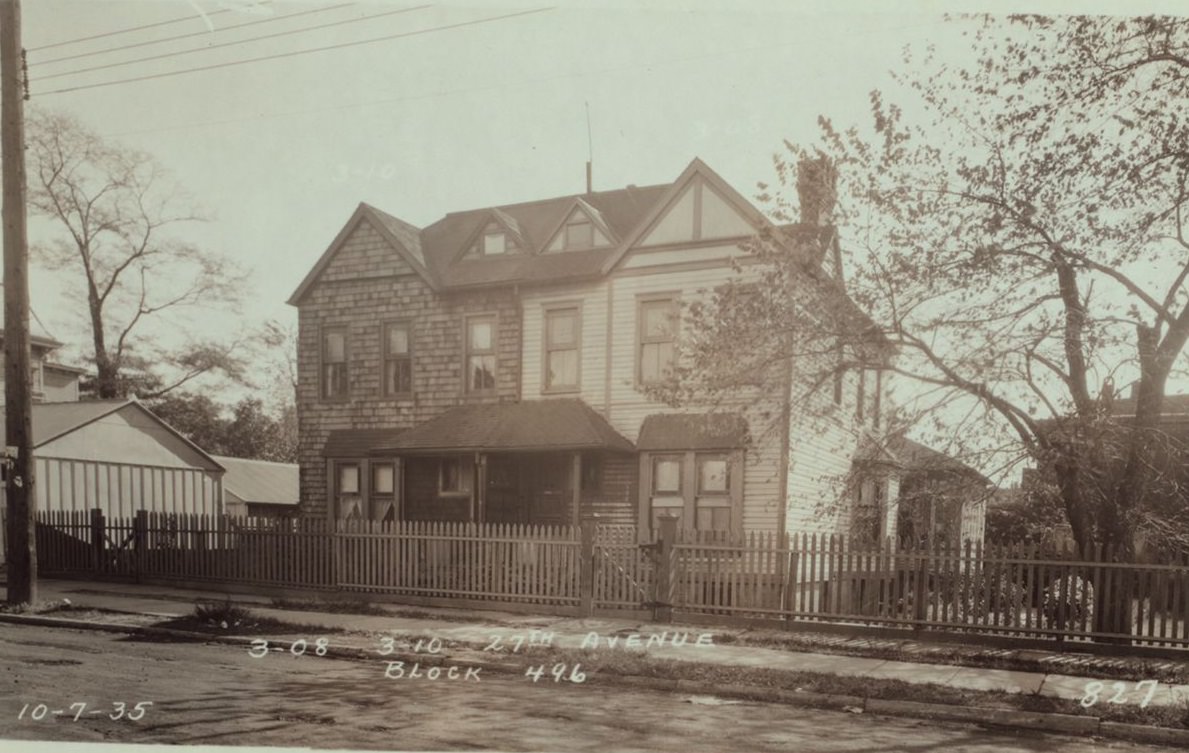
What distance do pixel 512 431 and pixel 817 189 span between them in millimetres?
7630

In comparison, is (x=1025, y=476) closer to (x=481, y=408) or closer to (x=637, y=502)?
(x=637, y=502)

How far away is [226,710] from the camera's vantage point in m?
6.05

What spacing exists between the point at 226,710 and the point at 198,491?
1020 centimetres

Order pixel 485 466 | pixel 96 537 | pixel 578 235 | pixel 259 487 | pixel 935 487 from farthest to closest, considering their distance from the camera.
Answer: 1. pixel 259 487
2. pixel 578 235
3. pixel 485 466
4. pixel 96 537
5. pixel 935 487

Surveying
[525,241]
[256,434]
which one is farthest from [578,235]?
[256,434]

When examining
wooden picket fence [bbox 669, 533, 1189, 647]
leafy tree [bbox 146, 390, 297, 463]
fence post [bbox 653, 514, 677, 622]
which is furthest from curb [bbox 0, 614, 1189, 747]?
leafy tree [bbox 146, 390, 297, 463]

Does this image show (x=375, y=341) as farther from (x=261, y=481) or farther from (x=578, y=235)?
(x=261, y=481)

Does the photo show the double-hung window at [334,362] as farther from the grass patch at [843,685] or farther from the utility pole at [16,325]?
the grass patch at [843,685]

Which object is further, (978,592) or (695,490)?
(695,490)

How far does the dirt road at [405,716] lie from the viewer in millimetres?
5598

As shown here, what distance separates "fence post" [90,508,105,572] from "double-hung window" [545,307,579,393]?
7963mm

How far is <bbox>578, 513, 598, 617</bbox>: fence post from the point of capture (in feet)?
36.7

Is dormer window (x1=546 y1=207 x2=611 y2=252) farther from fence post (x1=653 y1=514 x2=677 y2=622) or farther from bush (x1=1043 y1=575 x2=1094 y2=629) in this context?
bush (x1=1043 y1=575 x2=1094 y2=629)

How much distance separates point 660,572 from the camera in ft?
35.7
